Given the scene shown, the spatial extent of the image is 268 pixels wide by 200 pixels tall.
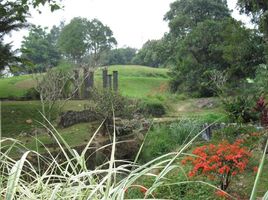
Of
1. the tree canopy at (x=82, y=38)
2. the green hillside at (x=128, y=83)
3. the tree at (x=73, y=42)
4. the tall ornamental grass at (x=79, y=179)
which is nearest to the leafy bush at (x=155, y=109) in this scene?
the green hillside at (x=128, y=83)

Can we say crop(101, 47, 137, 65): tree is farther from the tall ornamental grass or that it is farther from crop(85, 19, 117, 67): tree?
the tall ornamental grass

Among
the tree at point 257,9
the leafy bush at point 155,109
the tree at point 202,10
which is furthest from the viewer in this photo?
the tree at point 202,10

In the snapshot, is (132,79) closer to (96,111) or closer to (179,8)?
(179,8)

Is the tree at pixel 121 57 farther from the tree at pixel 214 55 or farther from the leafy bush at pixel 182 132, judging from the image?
the leafy bush at pixel 182 132

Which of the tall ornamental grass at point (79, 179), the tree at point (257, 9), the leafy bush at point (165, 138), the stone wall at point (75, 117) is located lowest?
the leafy bush at point (165, 138)

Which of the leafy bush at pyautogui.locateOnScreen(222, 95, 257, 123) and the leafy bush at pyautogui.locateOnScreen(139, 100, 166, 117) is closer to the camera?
the leafy bush at pyautogui.locateOnScreen(222, 95, 257, 123)

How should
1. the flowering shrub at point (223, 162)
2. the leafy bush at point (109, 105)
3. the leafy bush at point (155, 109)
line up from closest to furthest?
the flowering shrub at point (223, 162) < the leafy bush at point (109, 105) < the leafy bush at point (155, 109)

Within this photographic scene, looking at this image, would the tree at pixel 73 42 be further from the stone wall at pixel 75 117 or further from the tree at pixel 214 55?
the stone wall at pixel 75 117

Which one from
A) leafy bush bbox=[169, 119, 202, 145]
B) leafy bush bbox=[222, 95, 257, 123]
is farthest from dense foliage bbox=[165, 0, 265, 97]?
leafy bush bbox=[169, 119, 202, 145]

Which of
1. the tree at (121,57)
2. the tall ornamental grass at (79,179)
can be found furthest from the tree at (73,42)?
the tall ornamental grass at (79,179)

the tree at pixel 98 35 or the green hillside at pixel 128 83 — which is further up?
the tree at pixel 98 35

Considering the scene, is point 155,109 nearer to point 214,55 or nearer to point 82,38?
point 214,55

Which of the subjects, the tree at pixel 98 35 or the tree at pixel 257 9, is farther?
the tree at pixel 98 35

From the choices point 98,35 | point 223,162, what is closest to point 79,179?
point 223,162
